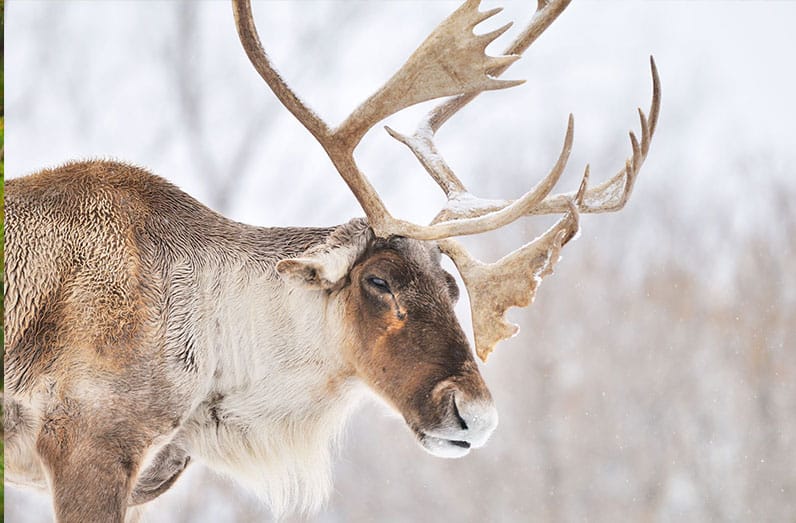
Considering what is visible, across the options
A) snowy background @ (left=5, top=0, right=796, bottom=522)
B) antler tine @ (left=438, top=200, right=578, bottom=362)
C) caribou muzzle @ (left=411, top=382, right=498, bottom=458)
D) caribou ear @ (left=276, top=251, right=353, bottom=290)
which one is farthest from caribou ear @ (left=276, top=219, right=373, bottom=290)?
Result: snowy background @ (left=5, top=0, right=796, bottom=522)

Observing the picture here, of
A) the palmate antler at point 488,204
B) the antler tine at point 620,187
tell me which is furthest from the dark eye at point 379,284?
the antler tine at point 620,187

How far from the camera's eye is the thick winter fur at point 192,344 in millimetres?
2158

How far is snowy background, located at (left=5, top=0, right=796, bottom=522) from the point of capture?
6.12 metres

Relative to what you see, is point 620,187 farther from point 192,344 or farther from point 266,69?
point 192,344

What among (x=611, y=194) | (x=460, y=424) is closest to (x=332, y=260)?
(x=460, y=424)

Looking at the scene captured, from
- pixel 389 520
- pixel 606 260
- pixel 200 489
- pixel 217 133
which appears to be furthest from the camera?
pixel 606 260

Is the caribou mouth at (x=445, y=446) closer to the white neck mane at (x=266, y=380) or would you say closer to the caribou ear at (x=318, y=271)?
the white neck mane at (x=266, y=380)

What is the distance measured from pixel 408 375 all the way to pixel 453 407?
0.44ft

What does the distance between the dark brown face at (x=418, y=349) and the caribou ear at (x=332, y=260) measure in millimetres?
28

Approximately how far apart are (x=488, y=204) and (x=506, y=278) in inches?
8.6

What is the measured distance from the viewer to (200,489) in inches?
200

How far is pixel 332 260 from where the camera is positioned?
2.39 metres

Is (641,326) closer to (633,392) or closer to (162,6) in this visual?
(633,392)

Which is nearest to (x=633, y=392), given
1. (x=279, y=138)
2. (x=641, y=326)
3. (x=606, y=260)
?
(x=641, y=326)
